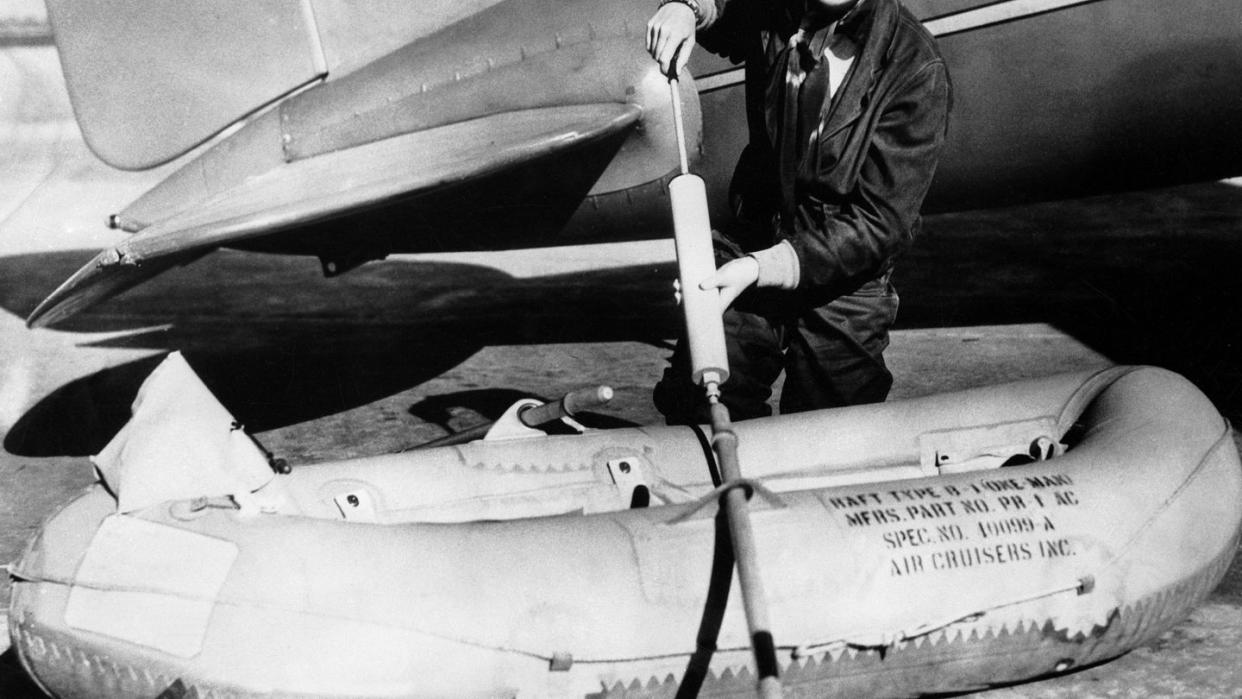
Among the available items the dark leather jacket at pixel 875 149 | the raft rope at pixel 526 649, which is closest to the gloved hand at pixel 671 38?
the dark leather jacket at pixel 875 149

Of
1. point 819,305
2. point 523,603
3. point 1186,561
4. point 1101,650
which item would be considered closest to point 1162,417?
point 1186,561

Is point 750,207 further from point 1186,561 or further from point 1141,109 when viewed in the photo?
point 1141,109

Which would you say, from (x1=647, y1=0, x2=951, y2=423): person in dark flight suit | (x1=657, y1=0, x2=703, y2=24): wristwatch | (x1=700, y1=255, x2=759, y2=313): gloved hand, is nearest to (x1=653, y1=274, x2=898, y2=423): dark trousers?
(x1=647, y1=0, x2=951, y2=423): person in dark flight suit

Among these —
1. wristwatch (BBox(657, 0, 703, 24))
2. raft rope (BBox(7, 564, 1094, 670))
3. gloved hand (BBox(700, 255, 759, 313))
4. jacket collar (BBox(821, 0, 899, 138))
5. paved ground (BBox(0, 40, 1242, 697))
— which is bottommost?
paved ground (BBox(0, 40, 1242, 697))

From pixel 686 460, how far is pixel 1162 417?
3.80ft

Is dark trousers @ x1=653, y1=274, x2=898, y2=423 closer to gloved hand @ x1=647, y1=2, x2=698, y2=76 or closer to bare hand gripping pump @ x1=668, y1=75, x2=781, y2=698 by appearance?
bare hand gripping pump @ x1=668, y1=75, x2=781, y2=698

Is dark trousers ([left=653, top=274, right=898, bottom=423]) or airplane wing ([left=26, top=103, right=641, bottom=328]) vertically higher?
airplane wing ([left=26, top=103, right=641, bottom=328])

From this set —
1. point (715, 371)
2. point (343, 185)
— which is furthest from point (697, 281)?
point (343, 185)

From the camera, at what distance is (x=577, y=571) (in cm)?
231

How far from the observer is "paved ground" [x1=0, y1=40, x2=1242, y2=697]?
14.9ft

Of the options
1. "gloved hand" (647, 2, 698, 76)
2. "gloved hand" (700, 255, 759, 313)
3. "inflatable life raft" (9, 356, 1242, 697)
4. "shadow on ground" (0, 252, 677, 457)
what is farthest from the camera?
"shadow on ground" (0, 252, 677, 457)

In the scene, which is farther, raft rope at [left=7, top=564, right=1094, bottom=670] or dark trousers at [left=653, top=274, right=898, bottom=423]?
dark trousers at [left=653, top=274, right=898, bottom=423]

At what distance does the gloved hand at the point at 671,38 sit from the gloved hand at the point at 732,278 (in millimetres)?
618

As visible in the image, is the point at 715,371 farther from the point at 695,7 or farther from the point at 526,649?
the point at 695,7
